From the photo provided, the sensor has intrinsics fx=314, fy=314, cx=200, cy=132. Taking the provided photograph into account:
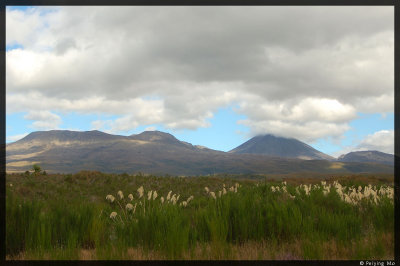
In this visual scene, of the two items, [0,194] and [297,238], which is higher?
[0,194]

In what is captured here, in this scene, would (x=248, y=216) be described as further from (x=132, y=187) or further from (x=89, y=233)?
(x=132, y=187)

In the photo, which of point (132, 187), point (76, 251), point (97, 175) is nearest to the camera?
point (76, 251)

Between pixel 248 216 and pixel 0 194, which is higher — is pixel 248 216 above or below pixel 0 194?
below

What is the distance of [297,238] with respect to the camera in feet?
23.6

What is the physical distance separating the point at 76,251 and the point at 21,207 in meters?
2.06

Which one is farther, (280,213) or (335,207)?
(335,207)

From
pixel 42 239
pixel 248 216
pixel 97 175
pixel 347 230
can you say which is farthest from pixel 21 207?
pixel 97 175

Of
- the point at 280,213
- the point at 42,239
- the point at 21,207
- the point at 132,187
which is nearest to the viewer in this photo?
the point at 42,239

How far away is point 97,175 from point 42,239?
856 inches

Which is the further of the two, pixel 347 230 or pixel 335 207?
pixel 335 207
